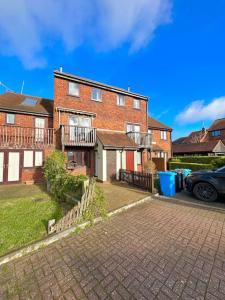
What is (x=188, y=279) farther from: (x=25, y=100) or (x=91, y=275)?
(x=25, y=100)

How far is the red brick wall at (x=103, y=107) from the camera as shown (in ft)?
44.6

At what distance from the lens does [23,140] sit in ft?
40.8

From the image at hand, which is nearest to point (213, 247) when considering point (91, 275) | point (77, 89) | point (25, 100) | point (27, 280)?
point (91, 275)

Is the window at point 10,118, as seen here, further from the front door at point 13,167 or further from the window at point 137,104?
the window at point 137,104

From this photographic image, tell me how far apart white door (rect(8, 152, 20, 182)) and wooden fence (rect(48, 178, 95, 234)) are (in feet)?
28.4

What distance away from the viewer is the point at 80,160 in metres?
14.2

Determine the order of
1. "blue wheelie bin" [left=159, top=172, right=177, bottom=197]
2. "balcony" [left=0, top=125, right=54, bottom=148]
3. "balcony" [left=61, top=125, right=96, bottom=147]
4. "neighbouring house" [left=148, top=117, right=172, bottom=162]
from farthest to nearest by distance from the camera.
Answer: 1. "neighbouring house" [left=148, top=117, right=172, bottom=162]
2. "balcony" [left=61, top=125, right=96, bottom=147]
3. "balcony" [left=0, top=125, right=54, bottom=148]
4. "blue wheelie bin" [left=159, top=172, right=177, bottom=197]

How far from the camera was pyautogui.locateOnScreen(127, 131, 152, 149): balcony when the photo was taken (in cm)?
1628

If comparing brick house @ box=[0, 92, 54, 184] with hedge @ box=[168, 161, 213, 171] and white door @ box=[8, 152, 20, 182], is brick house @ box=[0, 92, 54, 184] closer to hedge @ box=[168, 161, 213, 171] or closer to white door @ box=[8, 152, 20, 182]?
white door @ box=[8, 152, 20, 182]

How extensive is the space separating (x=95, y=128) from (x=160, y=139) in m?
12.1

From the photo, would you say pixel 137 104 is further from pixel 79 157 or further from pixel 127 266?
pixel 127 266

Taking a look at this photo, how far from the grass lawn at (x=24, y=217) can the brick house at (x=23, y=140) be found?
388cm

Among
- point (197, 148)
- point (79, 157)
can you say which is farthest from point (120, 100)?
point (197, 148)

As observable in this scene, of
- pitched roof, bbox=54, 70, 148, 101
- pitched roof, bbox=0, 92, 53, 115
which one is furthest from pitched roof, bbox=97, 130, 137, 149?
pitched roof, bbox=0, 92, 53, 115
